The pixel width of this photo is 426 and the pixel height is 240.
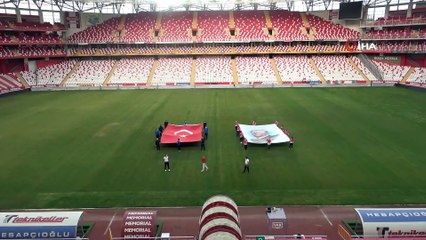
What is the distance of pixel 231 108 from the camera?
1305 inches

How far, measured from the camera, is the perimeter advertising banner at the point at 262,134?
21.3m

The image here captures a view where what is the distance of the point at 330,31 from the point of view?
59750 millimetres

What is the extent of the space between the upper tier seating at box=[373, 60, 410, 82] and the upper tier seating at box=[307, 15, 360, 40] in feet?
25.5

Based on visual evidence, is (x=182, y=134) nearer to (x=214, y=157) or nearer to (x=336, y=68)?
(x=214, y=157)

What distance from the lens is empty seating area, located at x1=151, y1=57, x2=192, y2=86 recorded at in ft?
172

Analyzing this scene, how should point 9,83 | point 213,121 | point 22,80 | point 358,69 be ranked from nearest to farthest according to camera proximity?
point 213,121
point 9,83
point 22,80
point 358,69

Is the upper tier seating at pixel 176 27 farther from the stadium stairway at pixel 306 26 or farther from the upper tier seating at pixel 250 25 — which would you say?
the stadium stairway at pixel 306 26

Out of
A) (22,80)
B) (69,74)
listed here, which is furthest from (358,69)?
(22,80)

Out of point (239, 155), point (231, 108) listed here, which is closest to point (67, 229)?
point (239, 155)

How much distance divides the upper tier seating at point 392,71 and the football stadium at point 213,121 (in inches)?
10.7

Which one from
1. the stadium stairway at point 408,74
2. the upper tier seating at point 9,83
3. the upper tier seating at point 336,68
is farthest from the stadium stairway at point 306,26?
the upper tier seating at point 9,83

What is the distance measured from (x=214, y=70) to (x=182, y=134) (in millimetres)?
34264

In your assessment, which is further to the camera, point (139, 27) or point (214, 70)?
point (139, 27)

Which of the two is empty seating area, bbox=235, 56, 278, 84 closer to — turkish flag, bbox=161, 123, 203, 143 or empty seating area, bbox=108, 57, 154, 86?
empty seating area, bbox=108, 57, 154, 86
